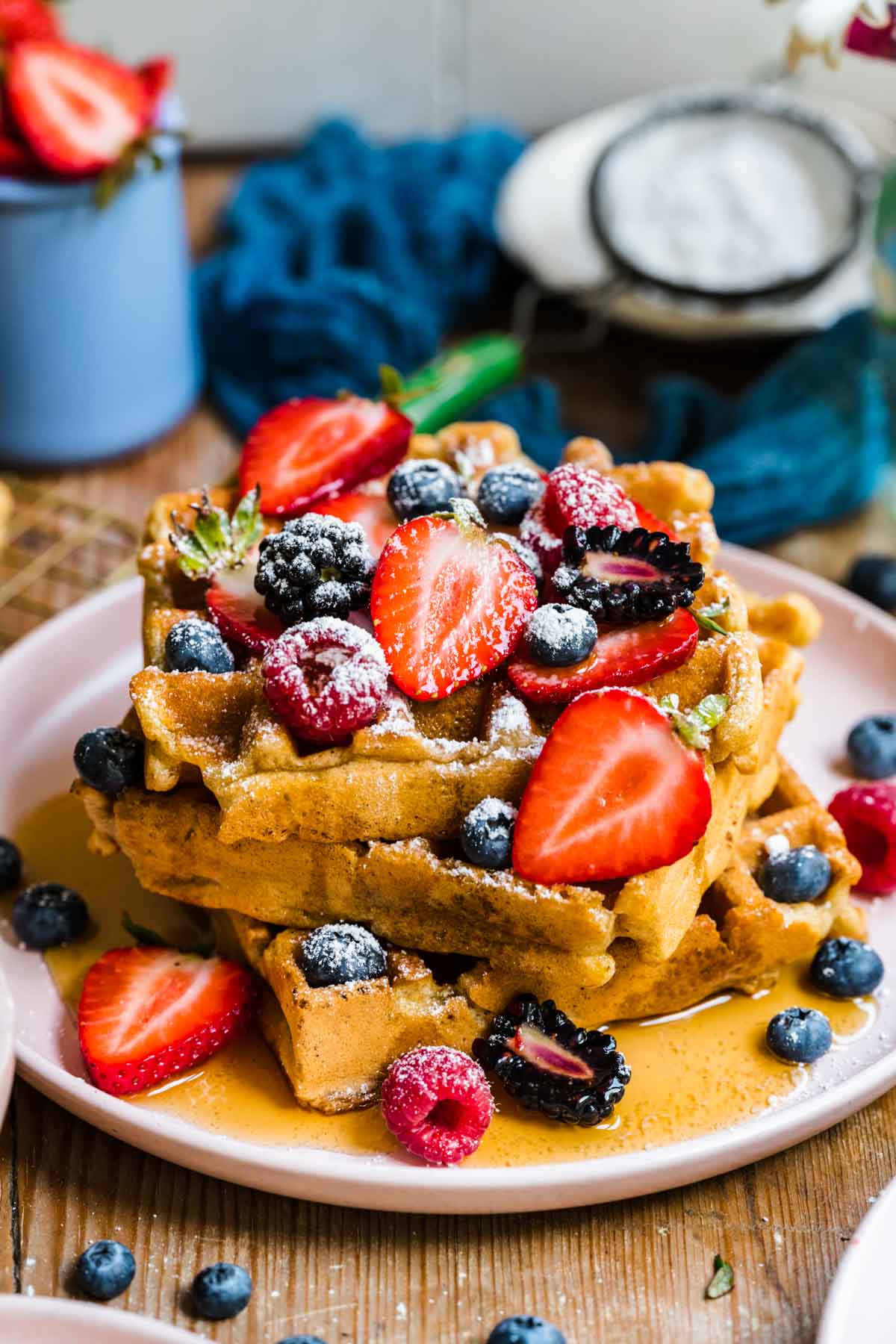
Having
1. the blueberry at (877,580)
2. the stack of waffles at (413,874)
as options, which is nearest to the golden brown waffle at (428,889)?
the stack of waffles at (413,874)

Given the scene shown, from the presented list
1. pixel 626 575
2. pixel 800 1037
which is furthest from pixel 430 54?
pixel 800 1037

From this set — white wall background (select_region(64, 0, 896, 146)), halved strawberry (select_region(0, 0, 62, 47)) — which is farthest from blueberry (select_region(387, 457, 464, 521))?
white wall background (select_region(64, 0, 896, 146))

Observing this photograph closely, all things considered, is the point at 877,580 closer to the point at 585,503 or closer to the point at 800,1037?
the point at 585,503

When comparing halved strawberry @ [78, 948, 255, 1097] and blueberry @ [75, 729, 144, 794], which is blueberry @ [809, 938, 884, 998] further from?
blueberry @ [75, 729, 144, 794]

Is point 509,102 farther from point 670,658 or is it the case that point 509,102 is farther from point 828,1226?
point 828,1226

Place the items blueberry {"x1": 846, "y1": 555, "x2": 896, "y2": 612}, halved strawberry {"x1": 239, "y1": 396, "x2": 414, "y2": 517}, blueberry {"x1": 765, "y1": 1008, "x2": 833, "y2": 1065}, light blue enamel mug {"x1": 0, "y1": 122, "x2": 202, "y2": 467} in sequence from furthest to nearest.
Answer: light blue enamel mug {"x1": 0, "y1": 122, "x2": 202, "y2": 467} < blueberry {"x1": 846, "y1": 555, "x2": 896, "y2": 612} < halved strawberry {"x1": 239, "y1": 396, "x2": 414, "y2": 517} < blueberry {"x1": 765, "y1": 1008, "x2": 833, "y2": 1065}

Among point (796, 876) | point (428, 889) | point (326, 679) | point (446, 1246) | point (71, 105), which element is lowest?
point (446, 1246)

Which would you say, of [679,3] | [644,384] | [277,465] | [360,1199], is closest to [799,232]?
[644,384]

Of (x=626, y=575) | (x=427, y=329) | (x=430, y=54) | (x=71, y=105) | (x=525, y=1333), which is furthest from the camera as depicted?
(x=430, y=54)

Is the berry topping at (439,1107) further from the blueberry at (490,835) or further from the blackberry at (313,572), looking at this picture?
the blackberry at (313,572)
